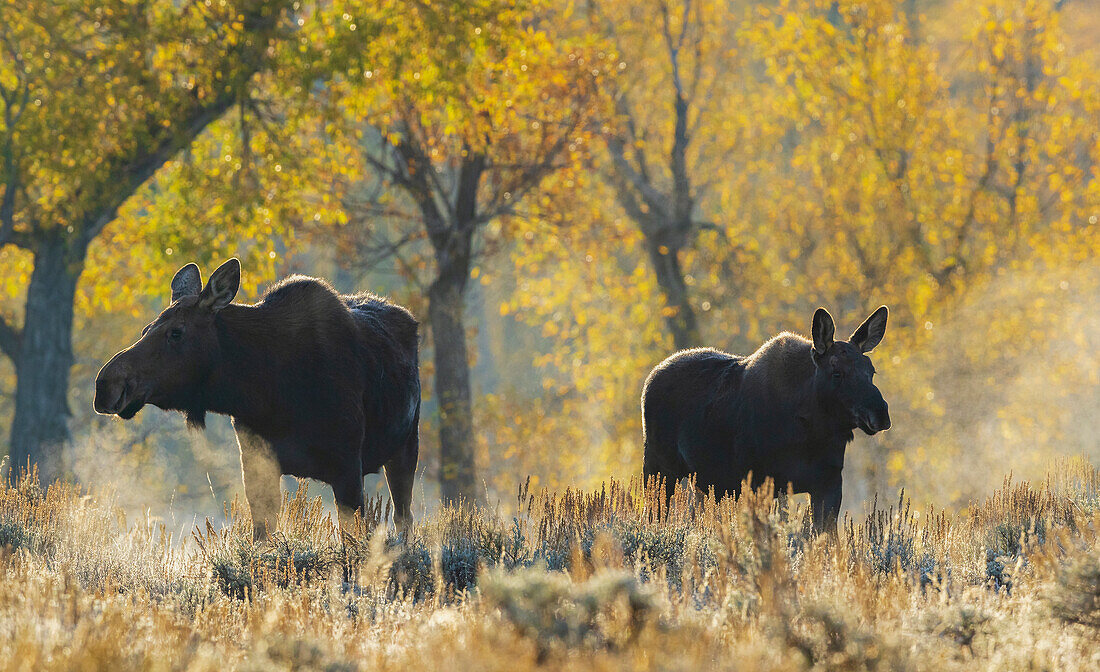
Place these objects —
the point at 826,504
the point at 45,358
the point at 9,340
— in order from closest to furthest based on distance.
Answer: the point at 826,504, the point at 45,358, the point at 9,340

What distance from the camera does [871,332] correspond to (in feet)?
28.2

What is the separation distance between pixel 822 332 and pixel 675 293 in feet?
52.9

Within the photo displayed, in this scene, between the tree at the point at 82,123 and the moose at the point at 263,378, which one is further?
the tree at the point at 82,123

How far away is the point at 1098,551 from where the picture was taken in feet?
20.0

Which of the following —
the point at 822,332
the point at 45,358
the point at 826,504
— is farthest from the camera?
the point at 45,358

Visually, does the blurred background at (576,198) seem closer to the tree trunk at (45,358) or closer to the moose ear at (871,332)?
the tree trunk at (45,358)

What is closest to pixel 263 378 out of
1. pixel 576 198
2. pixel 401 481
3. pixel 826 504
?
pixel 401 481

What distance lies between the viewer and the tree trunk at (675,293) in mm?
24125

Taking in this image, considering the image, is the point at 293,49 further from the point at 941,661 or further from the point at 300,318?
the point at 941,661

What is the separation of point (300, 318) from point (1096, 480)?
6.70m

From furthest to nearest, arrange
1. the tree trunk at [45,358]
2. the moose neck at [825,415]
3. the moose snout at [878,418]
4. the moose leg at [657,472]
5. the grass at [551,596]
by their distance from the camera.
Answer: the tree trunk at [45,358] < the moose leg at [657,472] < the moose neck at [825,415] < the moose snout at [878,418] < the grass at [551,596]

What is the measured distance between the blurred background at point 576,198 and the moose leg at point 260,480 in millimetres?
4486

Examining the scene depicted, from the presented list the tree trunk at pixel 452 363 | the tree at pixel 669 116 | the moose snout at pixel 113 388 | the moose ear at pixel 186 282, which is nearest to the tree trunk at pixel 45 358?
the tree trunk at pixel 452 363

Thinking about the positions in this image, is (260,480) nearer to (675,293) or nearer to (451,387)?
(451,387)
